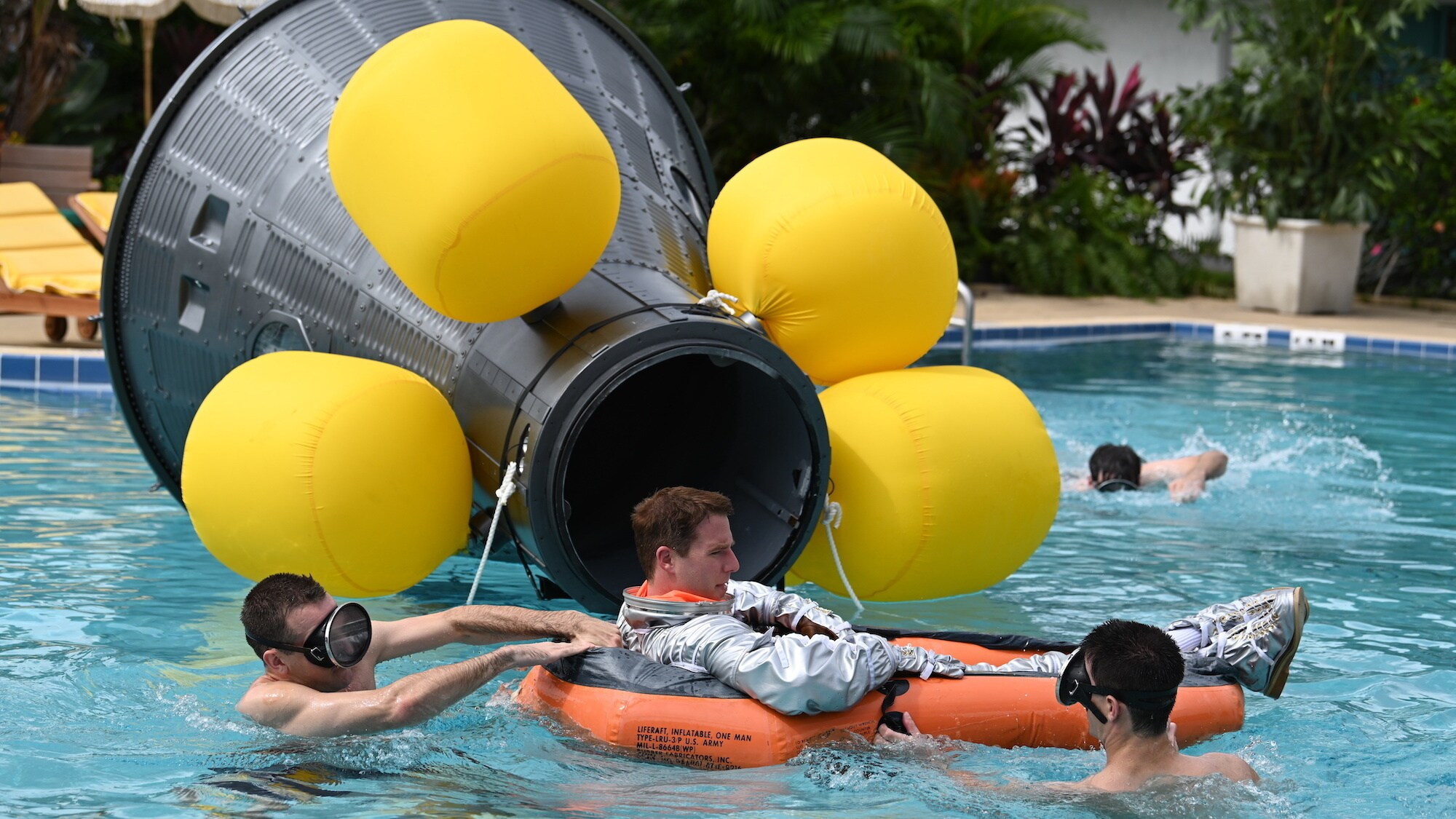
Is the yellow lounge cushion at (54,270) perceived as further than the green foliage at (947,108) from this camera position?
No

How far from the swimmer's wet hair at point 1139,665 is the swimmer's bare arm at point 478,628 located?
1371 mm

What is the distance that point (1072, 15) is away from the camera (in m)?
15.7

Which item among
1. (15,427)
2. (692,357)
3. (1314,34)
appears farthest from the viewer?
(1314,34)

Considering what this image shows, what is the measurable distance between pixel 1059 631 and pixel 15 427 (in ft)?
19.8

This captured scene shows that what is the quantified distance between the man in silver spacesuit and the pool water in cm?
20

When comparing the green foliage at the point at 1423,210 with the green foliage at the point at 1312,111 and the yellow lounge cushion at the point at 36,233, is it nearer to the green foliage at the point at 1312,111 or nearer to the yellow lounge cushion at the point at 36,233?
the green foliage at the point at 1312,111

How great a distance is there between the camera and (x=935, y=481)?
4625 mm

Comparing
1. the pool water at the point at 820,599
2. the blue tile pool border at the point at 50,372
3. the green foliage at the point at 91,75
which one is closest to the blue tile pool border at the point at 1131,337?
the blue tile pool border at the point at 50,372

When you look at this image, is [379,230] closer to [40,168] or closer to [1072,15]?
[40,168]

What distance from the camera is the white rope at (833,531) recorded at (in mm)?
4773

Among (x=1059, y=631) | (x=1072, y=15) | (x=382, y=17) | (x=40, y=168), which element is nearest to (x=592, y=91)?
(x=382, y=17)

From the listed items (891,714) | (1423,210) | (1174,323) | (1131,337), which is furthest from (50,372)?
(1423,210)

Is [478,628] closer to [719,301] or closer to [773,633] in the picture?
[773,633]

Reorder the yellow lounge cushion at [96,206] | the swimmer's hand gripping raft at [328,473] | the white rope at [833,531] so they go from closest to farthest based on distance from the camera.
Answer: the swimmer's hand gripping raft at [328,473] → the white rope at [833,531] → the yellow lounge cushion at [96,206]
